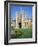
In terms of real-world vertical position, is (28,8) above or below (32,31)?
above

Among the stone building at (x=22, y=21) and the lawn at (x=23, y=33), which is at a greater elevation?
the stone building at (x=22, y=21)

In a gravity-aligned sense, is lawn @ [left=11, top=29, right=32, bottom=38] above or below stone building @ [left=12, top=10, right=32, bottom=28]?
below

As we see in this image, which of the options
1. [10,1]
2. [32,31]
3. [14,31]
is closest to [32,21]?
[32,31]

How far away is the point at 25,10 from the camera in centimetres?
123

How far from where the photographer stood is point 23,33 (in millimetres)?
1220

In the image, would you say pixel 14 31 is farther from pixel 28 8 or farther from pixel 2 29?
pixel 28 8

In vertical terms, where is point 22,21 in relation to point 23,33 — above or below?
above

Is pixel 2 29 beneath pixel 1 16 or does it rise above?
beneath

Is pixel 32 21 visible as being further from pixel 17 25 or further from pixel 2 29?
pixel 2 29

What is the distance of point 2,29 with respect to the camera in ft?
3.90

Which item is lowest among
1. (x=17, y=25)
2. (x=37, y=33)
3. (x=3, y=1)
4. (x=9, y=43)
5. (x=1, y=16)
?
(x=9, y=43)

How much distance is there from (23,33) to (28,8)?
32 cm

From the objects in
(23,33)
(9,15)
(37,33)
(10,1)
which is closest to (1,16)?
(9,15)

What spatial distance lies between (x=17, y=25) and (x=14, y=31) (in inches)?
3.2
